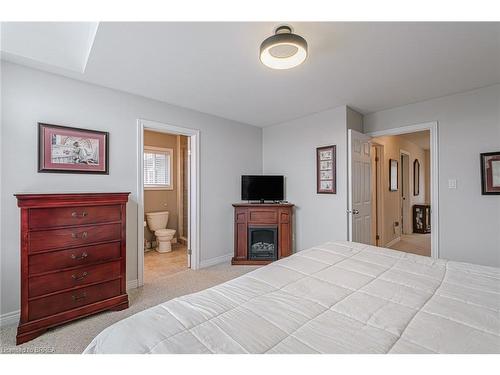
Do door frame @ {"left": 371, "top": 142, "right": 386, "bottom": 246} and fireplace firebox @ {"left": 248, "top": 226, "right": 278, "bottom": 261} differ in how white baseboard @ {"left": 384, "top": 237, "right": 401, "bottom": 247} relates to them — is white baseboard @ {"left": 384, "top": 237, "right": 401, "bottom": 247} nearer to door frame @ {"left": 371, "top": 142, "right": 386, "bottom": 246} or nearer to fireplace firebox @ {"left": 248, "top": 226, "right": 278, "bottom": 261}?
door frame @ {"left": 371, "top": 142, "right": 386, "bottom": 246}

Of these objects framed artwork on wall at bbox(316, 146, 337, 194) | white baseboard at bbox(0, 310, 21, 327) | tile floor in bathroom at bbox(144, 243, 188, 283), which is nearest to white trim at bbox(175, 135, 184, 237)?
tile floor in bathroom at bbox(144, 243, 188, 283)

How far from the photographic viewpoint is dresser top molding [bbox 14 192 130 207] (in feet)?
6.04

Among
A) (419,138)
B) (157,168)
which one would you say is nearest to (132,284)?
(157,168)

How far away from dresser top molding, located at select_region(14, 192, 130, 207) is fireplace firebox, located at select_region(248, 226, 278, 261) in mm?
2036

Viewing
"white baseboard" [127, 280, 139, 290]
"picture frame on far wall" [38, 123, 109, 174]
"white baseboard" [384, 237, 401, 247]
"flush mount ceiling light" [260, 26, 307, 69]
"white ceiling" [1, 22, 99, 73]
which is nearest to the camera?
"flush mount ceiling light" [260, 26, 307, 69]

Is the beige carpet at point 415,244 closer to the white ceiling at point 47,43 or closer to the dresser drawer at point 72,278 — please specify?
the dresser drawer at point 72,278

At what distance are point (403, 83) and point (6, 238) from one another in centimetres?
419

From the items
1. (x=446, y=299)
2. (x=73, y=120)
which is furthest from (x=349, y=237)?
(x=73, y=120)

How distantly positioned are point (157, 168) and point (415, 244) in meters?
5.57

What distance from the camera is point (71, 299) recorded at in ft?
6.78

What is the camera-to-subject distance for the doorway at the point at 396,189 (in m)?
3.24

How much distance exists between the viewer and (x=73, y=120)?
245 cm

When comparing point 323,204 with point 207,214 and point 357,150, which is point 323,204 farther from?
point 207,214
